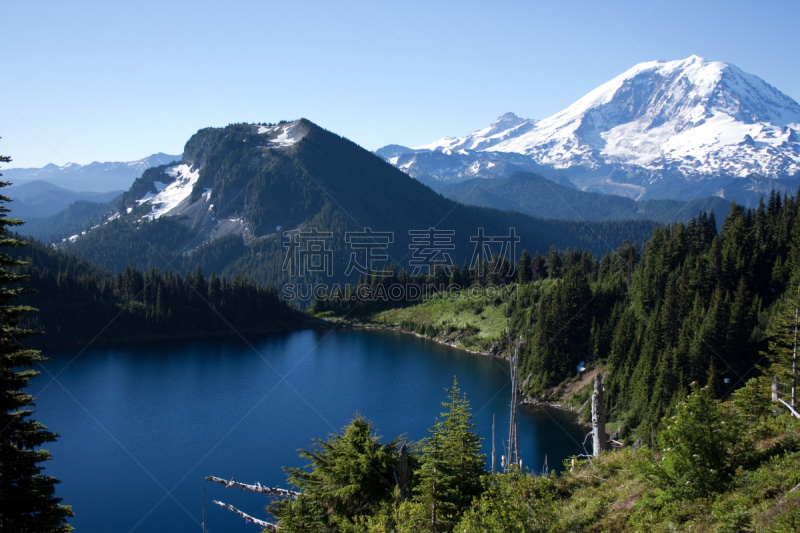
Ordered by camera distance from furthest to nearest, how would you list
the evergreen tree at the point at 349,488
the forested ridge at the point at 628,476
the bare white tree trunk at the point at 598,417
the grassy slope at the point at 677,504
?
the evergreen tree at the point at 349,488, the bare white tree trunk at the point at 598,417, the forested ridge at the point at 628,476, the grassy slope at the point at 677,504

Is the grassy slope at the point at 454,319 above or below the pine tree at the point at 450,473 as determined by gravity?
below

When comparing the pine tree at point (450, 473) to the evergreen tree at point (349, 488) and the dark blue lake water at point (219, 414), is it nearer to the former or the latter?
the evergreen tree at point (349, 488)

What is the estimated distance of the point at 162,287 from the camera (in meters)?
127

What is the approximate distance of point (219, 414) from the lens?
66188 millimetres

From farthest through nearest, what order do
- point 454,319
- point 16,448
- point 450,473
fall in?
point 454,319 → point 450,473 → point 16,448

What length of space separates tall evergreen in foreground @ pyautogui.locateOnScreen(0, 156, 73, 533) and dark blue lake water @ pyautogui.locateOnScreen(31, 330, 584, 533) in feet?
79.4

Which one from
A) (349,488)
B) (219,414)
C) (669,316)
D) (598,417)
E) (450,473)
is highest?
(669,316)

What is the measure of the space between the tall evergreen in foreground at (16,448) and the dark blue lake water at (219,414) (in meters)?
24.2

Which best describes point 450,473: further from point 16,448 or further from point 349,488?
point 16,448

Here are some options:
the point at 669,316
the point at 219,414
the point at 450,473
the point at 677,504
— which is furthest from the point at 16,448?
the point at 669,316

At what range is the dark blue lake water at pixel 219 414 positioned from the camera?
1741 inches

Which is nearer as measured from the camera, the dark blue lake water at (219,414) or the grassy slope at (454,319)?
the dark blue lake water at (219,414)

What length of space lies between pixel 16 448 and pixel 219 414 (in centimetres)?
5143

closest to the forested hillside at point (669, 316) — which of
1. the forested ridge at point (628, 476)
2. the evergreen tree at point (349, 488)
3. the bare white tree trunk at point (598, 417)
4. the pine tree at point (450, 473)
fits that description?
the forested ridge at point (628, 476)
